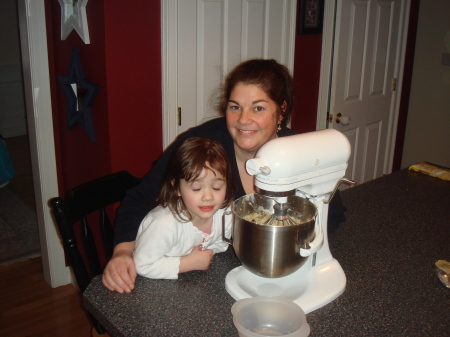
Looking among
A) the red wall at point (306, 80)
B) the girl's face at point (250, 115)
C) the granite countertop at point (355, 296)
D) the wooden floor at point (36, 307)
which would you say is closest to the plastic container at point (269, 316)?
the granite countertop at point (355, 296)

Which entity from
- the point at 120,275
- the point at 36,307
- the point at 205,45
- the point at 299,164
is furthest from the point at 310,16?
the point at 36,307

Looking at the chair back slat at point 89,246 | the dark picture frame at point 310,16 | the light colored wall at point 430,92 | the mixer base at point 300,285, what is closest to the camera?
the mixer base at point 300,285

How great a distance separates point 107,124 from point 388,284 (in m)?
1.45

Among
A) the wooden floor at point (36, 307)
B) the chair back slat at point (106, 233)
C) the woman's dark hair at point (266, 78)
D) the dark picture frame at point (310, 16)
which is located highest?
the dark picture frame at point (310, 16)

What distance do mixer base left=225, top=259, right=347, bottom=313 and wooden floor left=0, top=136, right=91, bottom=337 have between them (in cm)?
153

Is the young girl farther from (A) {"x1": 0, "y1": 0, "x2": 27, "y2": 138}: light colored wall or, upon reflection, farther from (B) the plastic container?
(A) {"x1": 0, "y1": 0, "x2": 27, "y2": 138}: light colored wall

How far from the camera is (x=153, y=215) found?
1.18m

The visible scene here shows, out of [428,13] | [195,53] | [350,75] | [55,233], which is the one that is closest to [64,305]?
[55,233]

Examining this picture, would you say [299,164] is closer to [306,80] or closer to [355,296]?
[355,296]

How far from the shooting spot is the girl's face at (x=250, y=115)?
1355mm

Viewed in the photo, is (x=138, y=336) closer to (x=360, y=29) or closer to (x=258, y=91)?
(x=258, y=91)

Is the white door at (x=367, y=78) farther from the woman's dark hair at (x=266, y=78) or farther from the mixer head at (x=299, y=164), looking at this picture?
the mixer head at (x=299, y=164)

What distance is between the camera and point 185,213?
3.92 feet

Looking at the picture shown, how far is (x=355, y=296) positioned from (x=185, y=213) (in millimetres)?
475
